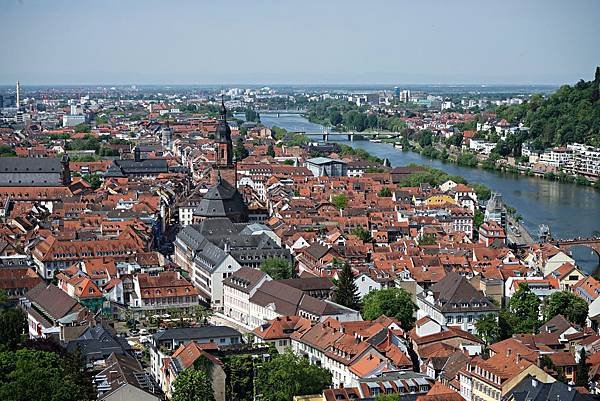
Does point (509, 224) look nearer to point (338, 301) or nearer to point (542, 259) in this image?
point (542, 259)

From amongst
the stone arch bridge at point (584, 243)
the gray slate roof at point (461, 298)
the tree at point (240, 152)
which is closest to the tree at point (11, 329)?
the gray slate roof at point (461, 298)

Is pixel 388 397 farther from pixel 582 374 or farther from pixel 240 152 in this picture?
→ pixel 240 152

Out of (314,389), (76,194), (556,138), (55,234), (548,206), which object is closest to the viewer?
(314,389)

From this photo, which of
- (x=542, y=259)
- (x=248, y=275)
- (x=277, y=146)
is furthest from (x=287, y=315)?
(x=277, y=146)

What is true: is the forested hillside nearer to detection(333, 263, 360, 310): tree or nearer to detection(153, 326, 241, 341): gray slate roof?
detection(333, 263, 360, 310): tree

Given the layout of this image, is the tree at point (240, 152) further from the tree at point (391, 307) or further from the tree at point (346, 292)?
the tree at point (391, 307)

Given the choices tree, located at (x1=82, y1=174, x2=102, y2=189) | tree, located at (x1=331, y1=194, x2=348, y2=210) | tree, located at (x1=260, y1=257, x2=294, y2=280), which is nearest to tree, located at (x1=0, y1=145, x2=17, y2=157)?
tree, located at (x1=82, y1=174, x2=102, y2=189)
